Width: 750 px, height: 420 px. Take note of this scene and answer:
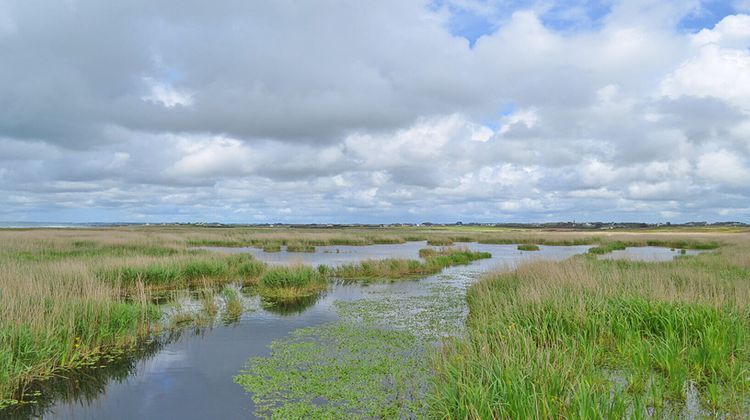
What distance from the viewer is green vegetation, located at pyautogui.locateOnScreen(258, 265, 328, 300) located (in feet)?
62.3

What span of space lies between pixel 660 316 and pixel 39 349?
45.1 ft

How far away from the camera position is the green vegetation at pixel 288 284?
19.0 m

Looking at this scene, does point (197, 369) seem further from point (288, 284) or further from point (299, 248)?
point (299, 248)

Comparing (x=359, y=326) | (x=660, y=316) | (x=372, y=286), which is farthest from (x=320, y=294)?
(x=660, y=316)

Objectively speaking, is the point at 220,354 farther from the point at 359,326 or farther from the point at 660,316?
the point at 660,316

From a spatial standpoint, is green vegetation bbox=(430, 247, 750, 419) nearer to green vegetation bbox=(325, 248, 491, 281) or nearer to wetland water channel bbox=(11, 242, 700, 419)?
wetland water channel bbox=(11, 242, 700, 419)

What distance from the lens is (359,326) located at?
13.7 meters

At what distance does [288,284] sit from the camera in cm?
1952

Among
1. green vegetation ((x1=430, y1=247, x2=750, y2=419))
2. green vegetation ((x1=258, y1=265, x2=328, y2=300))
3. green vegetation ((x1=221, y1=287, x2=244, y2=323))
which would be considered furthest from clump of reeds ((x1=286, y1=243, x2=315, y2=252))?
green vegetation ((x1=430, y1=247, x2=750, y2=419))

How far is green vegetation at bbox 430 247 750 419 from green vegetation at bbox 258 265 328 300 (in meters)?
9.59

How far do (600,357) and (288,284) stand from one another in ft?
Result: 46.1

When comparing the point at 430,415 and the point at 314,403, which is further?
the point at 314,403

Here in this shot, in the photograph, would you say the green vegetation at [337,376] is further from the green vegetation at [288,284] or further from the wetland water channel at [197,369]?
the green vegetation at [288,284]

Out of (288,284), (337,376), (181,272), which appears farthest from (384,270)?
(337,376)
